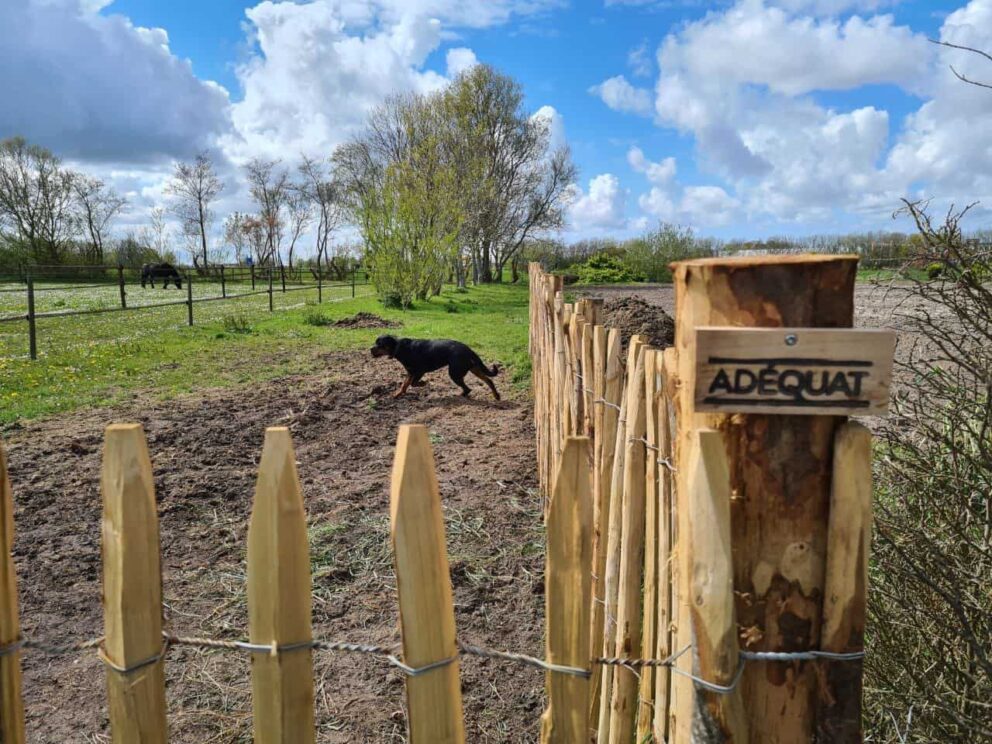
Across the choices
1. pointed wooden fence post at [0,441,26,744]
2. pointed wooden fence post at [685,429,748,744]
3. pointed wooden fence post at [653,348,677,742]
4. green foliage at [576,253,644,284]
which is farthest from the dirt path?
green foliage at [576,253,644,284]

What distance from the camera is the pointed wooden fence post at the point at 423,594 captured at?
127 centimetres

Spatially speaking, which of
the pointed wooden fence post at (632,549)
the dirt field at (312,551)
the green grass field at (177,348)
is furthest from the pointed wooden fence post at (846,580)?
the green grass field at (177,348)

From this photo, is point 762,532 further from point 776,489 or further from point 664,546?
point 664,546

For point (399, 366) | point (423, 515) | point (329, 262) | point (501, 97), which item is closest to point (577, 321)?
point (423, 515)

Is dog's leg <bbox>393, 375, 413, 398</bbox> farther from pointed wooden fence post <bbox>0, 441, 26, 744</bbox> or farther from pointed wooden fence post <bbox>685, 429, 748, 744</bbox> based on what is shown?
pointed wooden fence post <bbox>685, 429, 748, 744</bbox>

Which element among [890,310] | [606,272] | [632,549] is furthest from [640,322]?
[606,272]

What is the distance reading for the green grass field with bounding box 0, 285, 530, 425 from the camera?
852 centimetres

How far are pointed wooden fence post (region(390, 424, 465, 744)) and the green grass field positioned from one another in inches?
289

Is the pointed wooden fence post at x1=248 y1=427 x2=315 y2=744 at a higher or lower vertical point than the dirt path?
higher

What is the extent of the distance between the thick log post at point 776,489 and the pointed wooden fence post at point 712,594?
0.04 metres

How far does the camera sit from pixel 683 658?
4.11 ft

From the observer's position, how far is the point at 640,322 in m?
8.77

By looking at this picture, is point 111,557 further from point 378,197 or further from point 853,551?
point 378,197

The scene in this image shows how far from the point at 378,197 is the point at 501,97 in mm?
19070
